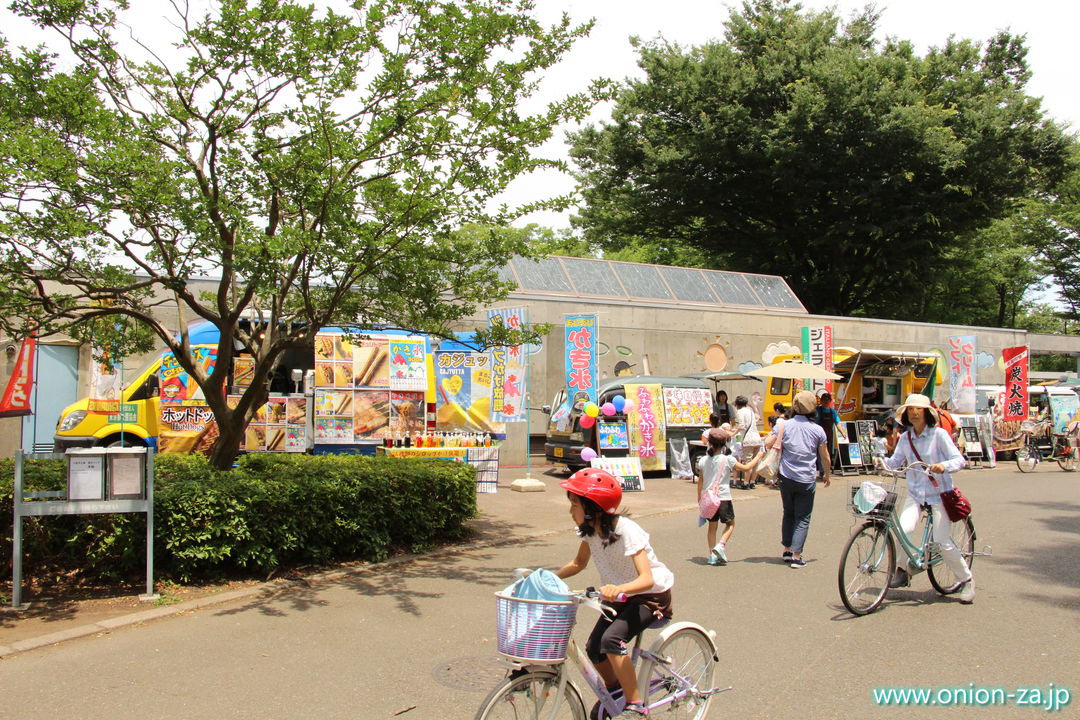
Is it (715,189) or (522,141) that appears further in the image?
(715,189)

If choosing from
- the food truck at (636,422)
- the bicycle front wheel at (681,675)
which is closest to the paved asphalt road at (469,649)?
the bicycle front wheel at (681,675)

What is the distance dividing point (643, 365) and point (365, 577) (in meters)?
12.8

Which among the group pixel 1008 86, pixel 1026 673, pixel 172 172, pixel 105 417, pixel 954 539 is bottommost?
pixel 1026 673

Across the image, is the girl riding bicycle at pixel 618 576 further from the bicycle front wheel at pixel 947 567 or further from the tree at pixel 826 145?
the tree at pixel 826 145

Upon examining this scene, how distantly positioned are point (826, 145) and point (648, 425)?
18.5 metres

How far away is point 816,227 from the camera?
3447 centimetres

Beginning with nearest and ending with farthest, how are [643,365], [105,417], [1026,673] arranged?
[1026,673], [105,417], [643,365]

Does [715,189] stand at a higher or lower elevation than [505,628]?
higher

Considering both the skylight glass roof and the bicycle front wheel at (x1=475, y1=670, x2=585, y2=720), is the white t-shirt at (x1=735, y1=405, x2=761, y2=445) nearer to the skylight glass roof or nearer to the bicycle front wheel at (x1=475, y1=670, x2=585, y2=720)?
the skylight glass roof

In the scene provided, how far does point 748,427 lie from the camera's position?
15.6m

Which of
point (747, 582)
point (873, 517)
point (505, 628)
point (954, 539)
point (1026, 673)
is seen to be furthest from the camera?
point (747, 582)

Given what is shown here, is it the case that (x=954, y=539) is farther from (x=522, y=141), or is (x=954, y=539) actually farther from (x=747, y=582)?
(x=522, y=141)

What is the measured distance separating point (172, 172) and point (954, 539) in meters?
7.74

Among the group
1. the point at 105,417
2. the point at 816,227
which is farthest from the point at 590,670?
the point at 816,227
